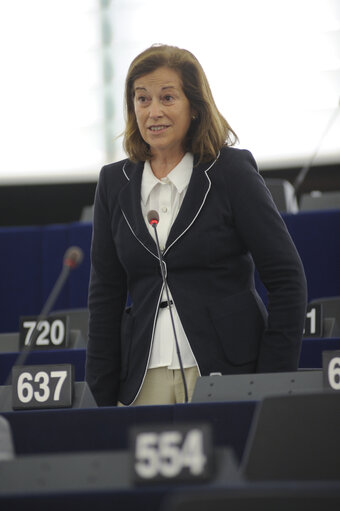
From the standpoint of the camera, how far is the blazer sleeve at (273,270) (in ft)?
7.00

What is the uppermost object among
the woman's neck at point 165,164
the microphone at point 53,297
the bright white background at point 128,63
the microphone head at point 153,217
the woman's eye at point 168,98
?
the bright white background at point 128,63

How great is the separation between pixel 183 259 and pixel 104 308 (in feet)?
0.90

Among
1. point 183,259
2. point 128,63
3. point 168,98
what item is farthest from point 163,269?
point 128,63

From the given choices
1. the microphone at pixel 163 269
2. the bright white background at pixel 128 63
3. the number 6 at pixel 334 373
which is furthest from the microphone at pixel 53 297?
the bright white background at pixel 128 63

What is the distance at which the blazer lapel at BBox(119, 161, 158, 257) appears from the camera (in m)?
2.19

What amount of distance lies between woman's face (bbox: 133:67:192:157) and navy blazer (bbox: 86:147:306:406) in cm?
11

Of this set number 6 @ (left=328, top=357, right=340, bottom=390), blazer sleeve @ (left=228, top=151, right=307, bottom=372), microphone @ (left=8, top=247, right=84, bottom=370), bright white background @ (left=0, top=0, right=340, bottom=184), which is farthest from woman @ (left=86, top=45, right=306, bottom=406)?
bright white background @ (left=0, top=0, right=340, bottom=184)

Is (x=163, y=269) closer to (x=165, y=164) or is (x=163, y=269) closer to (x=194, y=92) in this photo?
(x=165, y=164)

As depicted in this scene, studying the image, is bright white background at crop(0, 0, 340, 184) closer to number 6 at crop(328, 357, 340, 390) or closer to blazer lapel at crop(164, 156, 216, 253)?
blazer lapel at crop(164, 156, 216, 253)

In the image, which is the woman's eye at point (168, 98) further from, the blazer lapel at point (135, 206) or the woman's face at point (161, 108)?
the blazer lapel at point (135, 206)

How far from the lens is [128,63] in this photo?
22.0 ft

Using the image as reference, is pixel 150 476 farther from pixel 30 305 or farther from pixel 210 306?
pixel 30 305

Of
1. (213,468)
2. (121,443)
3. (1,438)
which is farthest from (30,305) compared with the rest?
(213,468)

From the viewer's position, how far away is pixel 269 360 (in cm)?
213
